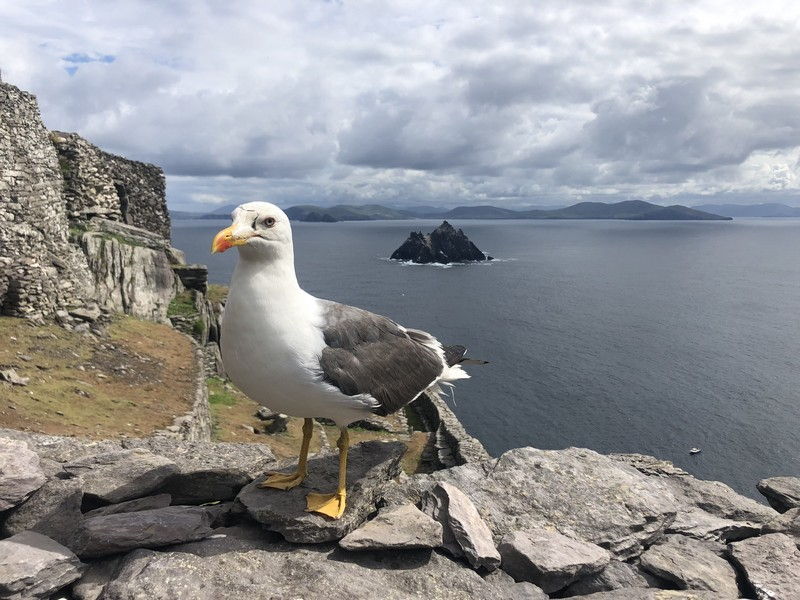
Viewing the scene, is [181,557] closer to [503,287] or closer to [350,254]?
[503,287]

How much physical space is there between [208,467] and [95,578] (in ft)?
7.09

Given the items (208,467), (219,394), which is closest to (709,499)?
(208,467)

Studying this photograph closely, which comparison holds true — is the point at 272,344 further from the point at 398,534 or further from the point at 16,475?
the point at 16,475

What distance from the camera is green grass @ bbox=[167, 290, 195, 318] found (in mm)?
32844

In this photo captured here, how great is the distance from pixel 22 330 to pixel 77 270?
5947 mm

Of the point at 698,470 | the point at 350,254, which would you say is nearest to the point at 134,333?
the point at 698,470

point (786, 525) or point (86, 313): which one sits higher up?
point (786, 525)

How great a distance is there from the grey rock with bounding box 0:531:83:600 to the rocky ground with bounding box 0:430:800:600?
0.01 metres

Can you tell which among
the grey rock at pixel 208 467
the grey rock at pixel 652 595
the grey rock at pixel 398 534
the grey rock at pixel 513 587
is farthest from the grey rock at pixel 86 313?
the grey rock at pixel 652 595

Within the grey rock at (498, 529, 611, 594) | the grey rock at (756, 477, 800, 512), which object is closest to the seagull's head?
the grey rock at (498, 529, 611, 594)

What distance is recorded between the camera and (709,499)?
705 cm

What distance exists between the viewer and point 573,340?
222 ft

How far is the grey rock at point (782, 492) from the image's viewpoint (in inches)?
309

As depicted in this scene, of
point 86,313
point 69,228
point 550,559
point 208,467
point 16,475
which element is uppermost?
point 69,228
